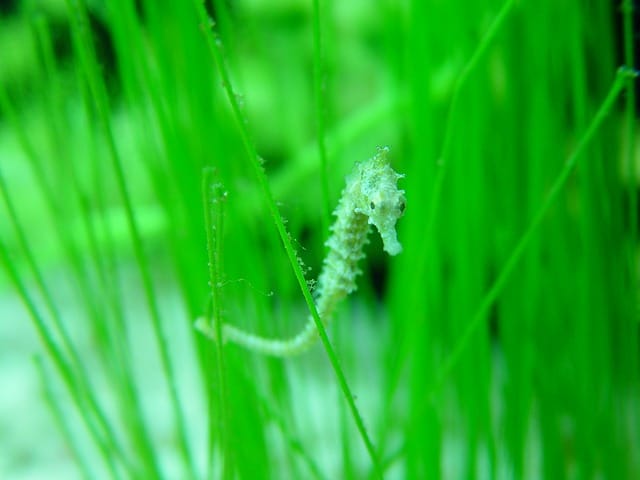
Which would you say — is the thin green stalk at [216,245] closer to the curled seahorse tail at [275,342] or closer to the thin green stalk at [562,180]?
the curled seahorse tail at [275,342]

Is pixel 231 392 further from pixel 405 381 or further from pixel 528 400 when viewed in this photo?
pixel 405 381

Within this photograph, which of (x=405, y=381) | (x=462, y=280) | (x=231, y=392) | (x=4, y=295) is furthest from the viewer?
(x=4, y=295)

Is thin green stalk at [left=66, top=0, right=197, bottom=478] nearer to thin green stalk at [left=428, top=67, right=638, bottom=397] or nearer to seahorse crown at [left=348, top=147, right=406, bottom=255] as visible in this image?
seahorse crown at [left=348, top=147, right=406, bottom=255]

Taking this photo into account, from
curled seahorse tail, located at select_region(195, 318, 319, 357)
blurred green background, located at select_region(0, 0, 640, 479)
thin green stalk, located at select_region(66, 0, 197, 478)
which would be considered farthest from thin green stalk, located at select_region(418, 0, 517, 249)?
thin green stalk, located at select_region(66, 0, 197, 478)

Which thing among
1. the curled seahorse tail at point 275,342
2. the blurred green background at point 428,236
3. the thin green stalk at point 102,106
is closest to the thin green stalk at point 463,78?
the blurred green background at point 428,236

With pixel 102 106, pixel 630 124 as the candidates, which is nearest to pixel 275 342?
pixel 102 106

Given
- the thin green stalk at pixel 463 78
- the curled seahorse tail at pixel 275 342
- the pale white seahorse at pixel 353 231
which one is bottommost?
the curled seahorse tail at pixel 275 342

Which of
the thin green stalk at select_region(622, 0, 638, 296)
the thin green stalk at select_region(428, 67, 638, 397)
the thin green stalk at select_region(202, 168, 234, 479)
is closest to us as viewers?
the thin green stalk at select_region(202, 168, 234, 479)

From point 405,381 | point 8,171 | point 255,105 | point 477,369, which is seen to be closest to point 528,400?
point 477,369

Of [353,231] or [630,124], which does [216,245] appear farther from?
[630,124]
